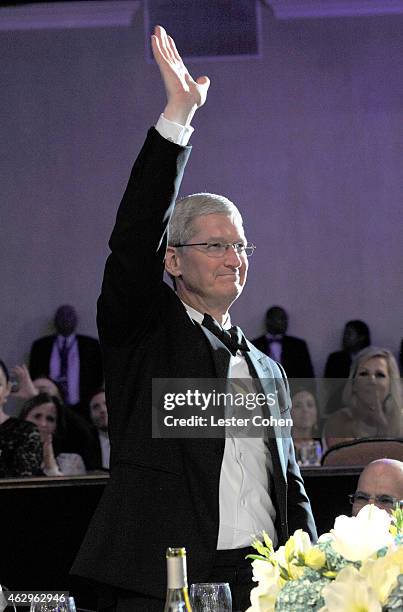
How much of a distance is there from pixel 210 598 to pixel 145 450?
471mm

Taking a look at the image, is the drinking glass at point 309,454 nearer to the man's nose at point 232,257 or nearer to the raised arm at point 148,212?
the man's nose at point 232,257

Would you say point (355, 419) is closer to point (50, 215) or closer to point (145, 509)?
point (145, 509)

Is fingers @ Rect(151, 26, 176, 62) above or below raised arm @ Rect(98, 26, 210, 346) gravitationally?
above

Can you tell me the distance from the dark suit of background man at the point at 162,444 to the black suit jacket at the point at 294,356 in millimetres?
7119

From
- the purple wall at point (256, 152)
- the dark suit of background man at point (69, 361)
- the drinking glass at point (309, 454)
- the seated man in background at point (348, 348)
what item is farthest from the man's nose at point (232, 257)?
the purple wall at point (256, 152)

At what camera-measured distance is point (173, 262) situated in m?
2.19

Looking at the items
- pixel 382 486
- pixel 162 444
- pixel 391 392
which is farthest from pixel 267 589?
pixel 391 392

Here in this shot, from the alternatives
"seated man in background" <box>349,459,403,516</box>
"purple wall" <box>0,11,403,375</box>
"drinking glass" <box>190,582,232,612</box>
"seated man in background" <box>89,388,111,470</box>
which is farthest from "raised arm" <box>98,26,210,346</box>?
"purple wall" <box>0,11,403,375</box>

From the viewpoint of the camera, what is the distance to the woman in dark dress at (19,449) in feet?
14.4

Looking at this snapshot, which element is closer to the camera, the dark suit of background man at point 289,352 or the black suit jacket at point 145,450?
the black suit jacket at point 145,450

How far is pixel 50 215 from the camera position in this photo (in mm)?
10164

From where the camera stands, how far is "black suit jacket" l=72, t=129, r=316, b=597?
193 centimetres

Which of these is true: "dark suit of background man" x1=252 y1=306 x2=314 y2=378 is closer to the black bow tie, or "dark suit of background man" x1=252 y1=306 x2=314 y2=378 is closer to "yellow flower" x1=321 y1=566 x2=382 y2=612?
the black bow tie

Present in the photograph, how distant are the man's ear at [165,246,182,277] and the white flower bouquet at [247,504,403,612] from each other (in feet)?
3.40
